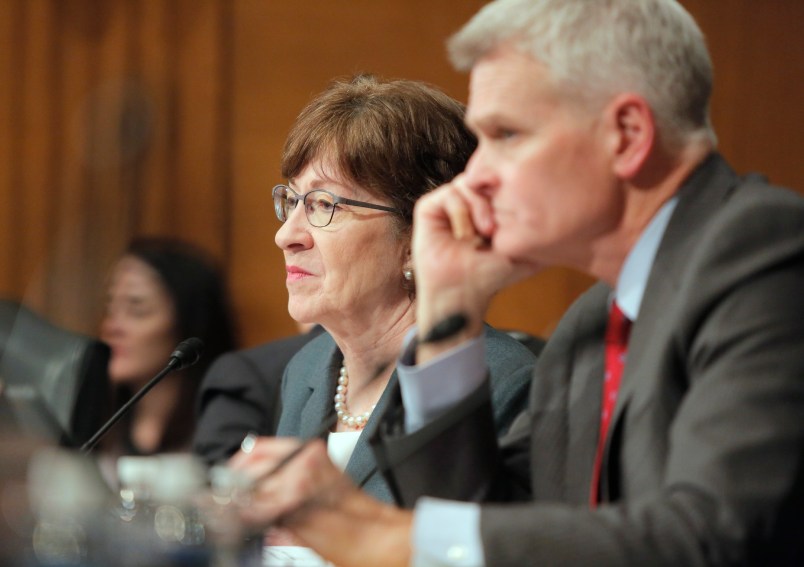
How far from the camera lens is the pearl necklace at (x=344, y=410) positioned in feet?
7.80

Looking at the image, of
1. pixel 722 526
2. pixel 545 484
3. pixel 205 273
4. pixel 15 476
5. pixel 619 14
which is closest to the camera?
pixel 722 526

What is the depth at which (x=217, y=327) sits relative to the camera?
15.0 feet

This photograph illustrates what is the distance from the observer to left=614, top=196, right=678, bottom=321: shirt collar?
5.07 feet

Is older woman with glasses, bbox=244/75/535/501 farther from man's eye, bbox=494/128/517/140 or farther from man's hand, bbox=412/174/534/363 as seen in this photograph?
man's eye, bbox=494/128/517/140

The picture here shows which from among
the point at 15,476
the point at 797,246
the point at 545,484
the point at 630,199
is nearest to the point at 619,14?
the point at 630,199

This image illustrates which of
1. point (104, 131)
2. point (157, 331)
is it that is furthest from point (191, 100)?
point (157, 331)

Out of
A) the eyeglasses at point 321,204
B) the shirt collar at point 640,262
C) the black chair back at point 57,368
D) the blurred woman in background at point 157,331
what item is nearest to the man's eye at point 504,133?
the shirt collar at point 640,262

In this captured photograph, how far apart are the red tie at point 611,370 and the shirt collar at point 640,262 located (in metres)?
0.08

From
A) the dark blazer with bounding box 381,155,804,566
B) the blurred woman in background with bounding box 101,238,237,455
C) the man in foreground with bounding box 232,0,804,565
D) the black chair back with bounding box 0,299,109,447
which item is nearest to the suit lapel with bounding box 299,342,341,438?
the black chair back with bounding box 0,299,109,447

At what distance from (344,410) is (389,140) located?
60cm

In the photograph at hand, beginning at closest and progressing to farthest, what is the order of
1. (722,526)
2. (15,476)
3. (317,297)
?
(722,526)
(15,476)
(317,297)

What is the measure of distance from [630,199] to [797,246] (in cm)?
26

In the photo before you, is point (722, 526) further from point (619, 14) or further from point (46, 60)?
point (46, 60)

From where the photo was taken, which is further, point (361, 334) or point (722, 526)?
point (361, 334)
